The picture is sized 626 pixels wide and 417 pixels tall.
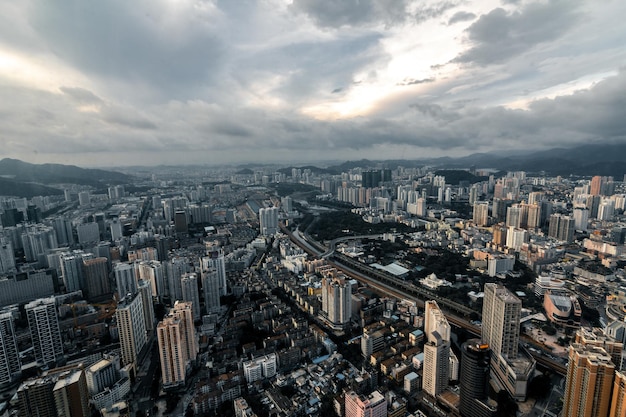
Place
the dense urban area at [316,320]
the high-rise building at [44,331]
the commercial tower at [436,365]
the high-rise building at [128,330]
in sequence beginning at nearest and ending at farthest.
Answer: the dense urban area at [316,320], the commercial tower at [436,365], the high-rise building at [128,330], the high-rise building at [44,331]

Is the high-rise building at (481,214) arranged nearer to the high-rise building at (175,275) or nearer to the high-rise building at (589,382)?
the high-rise building at (589,382)

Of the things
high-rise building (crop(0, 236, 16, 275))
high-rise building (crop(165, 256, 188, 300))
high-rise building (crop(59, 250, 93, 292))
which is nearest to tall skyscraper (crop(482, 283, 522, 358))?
high-rise building (crop(165, 256, 188, 300))

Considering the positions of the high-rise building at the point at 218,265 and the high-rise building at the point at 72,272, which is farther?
the high-rise building at the point at 72,272

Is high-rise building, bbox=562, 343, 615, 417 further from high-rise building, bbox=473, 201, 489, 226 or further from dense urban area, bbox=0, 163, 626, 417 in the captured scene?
high-rise building, bbox=473, 201, 489, 226

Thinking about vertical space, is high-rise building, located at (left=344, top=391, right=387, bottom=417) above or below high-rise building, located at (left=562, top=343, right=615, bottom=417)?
below

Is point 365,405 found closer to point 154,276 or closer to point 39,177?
point 154,276

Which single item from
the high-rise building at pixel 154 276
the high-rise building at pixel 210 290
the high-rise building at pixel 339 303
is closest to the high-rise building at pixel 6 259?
the high-rise building at pixel 154 276

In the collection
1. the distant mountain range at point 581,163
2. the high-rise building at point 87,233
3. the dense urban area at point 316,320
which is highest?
the distant mountain range at point 581,163
